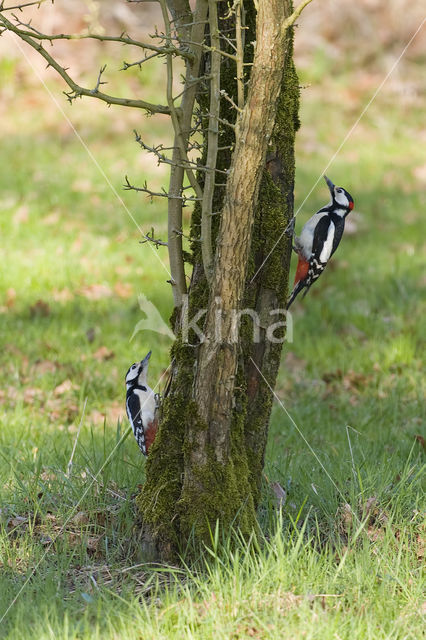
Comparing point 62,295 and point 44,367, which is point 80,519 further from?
point 62,295

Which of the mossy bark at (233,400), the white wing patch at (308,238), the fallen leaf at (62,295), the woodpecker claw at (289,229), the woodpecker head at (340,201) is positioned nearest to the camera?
the mossy bark at (233,400)

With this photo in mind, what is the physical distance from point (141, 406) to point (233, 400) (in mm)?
1387

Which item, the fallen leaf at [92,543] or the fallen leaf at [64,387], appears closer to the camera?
the fallen leaf at [92,543]

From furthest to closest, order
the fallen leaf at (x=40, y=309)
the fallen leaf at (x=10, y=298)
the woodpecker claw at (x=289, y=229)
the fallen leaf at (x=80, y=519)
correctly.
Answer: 1. the fallen leaf at (x=10, y=298)
2. the fallen leaf at (x=40, y=309)
3. the fallen leaf at (x=80, y=519)
4. the woodpecker claw at (x=289, y=229)

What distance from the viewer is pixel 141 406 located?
4.65m

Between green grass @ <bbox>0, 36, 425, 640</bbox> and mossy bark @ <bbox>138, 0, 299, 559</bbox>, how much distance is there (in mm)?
156

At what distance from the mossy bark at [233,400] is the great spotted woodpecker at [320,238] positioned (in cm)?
161

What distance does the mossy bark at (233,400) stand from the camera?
3354mm

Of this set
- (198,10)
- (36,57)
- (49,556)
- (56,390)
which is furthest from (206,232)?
(36,57)

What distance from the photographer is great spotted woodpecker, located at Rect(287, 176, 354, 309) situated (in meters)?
5.23

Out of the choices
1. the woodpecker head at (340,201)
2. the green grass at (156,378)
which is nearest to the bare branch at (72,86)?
the green grass at (156,378)

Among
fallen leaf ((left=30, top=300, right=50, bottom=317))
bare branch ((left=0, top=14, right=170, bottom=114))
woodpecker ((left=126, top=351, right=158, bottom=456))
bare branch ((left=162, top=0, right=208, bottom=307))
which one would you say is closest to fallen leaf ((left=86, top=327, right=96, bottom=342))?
fallen leaf ((left=30, top=300, right=50, bottom=317))

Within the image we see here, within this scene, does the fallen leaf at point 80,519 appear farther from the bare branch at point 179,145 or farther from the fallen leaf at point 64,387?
the fallen leaf at point 64,387

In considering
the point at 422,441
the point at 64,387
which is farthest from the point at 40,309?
the point at 422,441
